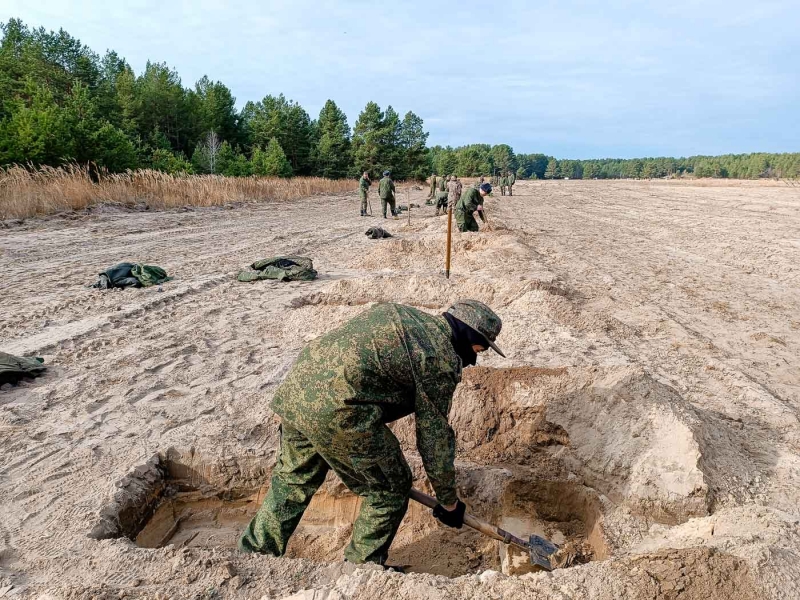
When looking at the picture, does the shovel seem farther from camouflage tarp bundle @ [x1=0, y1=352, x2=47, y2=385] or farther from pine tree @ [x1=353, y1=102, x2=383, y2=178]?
pine tree @ [x1=353, y1=102, x2=383, y2=178]

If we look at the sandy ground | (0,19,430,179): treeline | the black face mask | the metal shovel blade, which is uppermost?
(0,19,430,179): treeline

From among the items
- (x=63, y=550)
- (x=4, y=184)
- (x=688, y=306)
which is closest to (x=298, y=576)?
(x=63, y=550)

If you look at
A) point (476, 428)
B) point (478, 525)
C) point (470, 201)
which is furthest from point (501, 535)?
point (470, 201)

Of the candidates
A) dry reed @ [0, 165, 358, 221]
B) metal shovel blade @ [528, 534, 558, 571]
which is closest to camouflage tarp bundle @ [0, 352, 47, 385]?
metal shovel blade @ [528, 534, 558, 571]

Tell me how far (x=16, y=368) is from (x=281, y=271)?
4150 mm

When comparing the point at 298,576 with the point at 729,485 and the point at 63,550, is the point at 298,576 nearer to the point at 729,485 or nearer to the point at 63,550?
the point at 63,550

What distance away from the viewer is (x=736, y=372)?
4.86m

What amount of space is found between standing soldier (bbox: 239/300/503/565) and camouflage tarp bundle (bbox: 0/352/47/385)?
3063 millimetres

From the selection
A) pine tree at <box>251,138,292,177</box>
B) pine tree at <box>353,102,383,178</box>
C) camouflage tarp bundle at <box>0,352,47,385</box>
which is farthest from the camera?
pine tree at <box>353,102,383,178</box>

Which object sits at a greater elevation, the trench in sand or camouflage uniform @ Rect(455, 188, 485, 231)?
camouflage uniform @ Rect(455, 188, 485, 231)

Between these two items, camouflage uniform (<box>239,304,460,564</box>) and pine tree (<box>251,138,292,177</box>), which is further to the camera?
pine tree (<box>251,138,292,177</box>)

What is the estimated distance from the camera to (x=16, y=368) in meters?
4.34

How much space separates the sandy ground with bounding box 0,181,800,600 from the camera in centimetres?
231

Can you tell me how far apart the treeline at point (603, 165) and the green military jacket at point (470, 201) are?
49.2 metres
